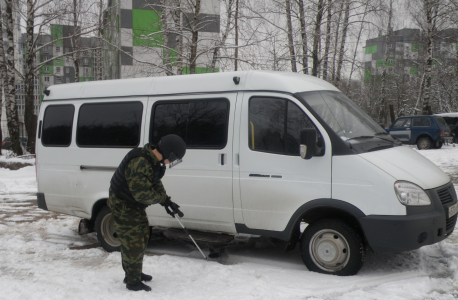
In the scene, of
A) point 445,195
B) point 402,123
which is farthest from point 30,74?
point 445,195

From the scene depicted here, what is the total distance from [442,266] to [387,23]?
27.2 meters

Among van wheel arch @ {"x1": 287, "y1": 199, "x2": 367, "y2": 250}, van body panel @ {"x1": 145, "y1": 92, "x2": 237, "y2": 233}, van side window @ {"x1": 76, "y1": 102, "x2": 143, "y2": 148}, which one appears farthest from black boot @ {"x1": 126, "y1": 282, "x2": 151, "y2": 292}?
van side window @ {"x1": 76, "y1": 102, "x2": 143, "y2": 148}

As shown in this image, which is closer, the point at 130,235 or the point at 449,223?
the point at 130,235

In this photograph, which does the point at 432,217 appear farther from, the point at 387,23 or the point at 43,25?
the point at 387,23

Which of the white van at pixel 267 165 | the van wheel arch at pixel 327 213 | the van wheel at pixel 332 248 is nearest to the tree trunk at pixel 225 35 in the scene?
the white van at pixel 267 165

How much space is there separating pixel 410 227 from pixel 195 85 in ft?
9.77

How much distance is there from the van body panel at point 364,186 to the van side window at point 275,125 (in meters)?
0.47

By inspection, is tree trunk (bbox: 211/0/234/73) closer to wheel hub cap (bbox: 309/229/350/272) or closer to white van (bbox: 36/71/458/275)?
white van (bbox: 36/71/458/275)

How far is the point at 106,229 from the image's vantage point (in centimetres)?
667

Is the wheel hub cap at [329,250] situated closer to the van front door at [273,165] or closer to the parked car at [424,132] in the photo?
the van front door at [273,165]

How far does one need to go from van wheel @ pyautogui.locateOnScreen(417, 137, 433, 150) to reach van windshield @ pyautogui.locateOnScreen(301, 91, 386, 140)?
61.0 feet

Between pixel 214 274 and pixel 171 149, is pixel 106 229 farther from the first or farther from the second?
pixel 171 149

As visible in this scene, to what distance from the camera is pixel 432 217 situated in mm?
4898

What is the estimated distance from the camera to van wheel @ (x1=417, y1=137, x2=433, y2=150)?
2300cm
